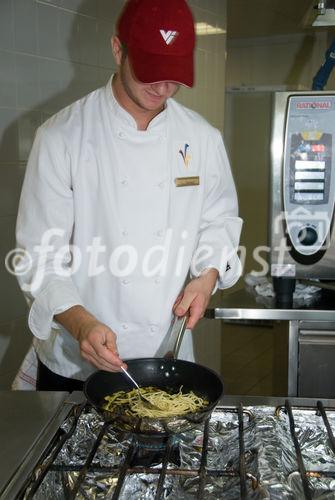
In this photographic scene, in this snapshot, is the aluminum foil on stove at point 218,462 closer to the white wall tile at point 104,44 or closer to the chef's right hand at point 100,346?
the chef's right hand at point 100,346

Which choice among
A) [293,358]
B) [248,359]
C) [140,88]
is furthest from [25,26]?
[248,359]

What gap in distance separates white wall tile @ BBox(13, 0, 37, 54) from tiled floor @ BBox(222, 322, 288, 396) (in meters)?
1.74

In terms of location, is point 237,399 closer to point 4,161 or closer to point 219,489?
point 219,489

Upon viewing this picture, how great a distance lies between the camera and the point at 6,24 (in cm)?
Answer: 196

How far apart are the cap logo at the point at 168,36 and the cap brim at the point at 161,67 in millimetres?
34

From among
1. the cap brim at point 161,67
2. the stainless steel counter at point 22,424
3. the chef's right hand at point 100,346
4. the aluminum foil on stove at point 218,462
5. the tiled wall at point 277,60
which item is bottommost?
the aluminum foil on stove at point 218,462

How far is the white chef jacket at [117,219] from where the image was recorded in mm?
1415

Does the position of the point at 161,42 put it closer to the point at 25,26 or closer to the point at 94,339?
the point at 94,339

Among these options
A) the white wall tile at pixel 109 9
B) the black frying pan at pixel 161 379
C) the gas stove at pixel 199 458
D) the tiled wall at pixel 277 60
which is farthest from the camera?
the tiled wall at pixel 277 60

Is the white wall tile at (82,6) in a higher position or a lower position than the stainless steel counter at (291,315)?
higher

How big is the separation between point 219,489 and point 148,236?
754mm

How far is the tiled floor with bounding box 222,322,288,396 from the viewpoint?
145 inches

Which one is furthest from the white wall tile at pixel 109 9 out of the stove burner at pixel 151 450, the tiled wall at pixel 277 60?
the tiled wall at pixel 277 60

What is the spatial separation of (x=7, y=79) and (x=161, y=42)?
3.16 ft
